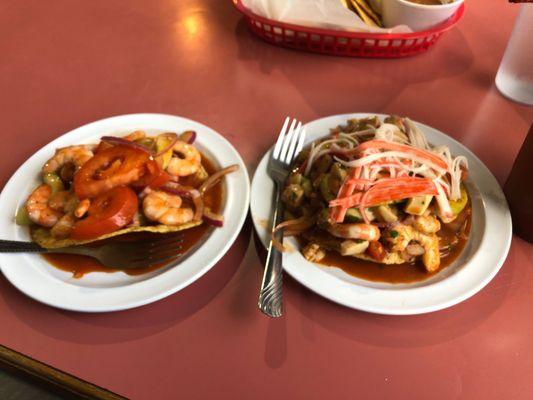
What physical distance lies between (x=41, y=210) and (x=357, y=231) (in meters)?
0.88

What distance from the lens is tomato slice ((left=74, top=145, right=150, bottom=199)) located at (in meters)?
1.27

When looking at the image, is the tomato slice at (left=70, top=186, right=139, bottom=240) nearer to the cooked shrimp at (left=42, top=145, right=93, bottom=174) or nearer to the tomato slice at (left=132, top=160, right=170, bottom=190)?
the tomato slice at (left=132, top=160, right=170, bottom=190)

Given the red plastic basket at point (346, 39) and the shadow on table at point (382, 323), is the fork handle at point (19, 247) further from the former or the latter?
the red plastic basket at point (346, 39)

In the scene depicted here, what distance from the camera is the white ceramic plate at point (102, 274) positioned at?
1.10 metres

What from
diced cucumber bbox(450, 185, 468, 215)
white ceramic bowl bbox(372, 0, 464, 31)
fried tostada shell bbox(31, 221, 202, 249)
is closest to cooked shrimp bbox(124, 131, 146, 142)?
fried tostada shell bbox(31, 221, 202, 249)

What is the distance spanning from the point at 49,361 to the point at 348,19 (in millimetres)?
1628

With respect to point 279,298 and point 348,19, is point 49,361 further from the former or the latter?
point 348,19

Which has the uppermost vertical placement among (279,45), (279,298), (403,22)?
(403,22)

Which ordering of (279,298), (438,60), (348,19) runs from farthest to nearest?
(438,60), (348,19), (279,298)

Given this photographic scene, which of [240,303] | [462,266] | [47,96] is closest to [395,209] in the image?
[462,266]

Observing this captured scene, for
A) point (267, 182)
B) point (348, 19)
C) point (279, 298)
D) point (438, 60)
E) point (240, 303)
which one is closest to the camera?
point (279, 298)

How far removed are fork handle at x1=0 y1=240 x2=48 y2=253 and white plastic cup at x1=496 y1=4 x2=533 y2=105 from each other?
1.77m

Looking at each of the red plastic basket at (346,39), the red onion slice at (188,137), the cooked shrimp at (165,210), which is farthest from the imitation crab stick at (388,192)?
the red plastic basket at (346,39)

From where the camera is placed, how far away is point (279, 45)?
208 cm
